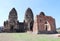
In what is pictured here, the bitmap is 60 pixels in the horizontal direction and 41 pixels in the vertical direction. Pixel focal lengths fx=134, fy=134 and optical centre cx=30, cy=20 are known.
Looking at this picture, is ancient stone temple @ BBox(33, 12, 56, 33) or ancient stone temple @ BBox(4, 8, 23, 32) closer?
ancient stone temple @ BBox(33, 12, 56, 33)

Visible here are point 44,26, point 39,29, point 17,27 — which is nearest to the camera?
point 39,29

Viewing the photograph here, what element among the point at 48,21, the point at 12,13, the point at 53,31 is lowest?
the point at 53,31

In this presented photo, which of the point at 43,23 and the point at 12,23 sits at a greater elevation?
the point at 12,23

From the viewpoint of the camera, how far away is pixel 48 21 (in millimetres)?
28938

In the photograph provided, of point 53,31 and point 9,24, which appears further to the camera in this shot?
point 9,24

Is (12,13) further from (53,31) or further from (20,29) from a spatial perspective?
(53,31)

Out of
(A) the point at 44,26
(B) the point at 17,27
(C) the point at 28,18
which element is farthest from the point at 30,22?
(A) the point at 44,26

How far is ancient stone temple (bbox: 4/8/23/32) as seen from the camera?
51.3 meters

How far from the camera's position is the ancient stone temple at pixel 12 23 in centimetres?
5127

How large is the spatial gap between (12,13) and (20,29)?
7178 millimetres

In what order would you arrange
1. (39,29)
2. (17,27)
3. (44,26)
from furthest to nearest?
(17,27)
(44,26)
(39,29)

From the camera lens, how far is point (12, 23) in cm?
5225

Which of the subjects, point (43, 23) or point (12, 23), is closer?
Result: point (43, 23)

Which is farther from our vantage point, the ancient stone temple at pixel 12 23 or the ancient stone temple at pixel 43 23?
the ancient stone temple at pixel 12 23
